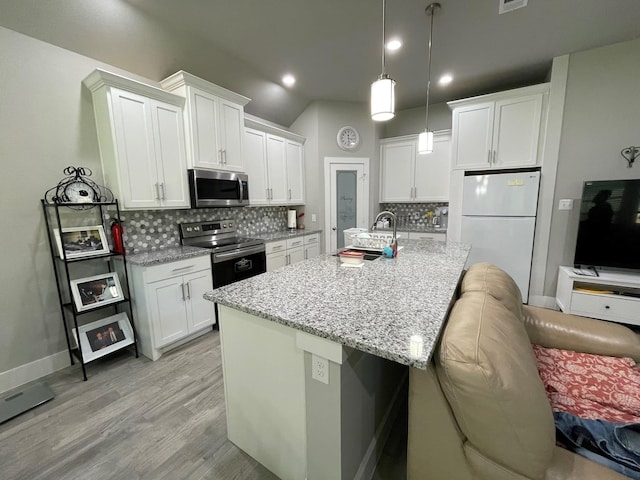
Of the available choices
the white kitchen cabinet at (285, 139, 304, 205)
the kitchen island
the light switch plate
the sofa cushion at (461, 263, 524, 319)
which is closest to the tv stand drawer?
the light switch plate

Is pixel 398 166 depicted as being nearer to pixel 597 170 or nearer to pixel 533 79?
pixel 533 79

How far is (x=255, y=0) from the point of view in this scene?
210 centimetres

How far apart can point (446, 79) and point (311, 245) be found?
2.95 meters

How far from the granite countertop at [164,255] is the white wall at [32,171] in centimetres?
64

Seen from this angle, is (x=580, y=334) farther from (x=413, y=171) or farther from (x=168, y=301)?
(x=413, y=171)

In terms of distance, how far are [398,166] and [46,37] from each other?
14.0ft

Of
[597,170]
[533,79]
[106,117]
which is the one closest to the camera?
[106,117]

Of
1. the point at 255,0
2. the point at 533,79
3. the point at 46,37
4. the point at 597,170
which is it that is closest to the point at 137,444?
the point at 46,37

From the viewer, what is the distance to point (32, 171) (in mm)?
2045

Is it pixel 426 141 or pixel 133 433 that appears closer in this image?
pixel 133 433

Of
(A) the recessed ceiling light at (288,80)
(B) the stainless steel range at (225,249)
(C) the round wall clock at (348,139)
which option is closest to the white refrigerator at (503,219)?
(C) the round wall clock at (348,139)

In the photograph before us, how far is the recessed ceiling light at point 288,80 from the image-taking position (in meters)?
3.36

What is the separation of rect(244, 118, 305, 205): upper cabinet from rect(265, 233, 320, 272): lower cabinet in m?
0.63

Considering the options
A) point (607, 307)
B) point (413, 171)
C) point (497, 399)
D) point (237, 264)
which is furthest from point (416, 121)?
point (497, 399)
